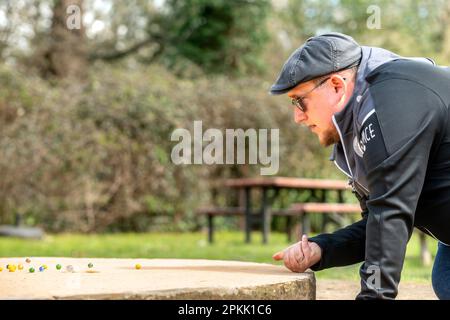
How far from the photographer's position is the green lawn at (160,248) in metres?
7.09

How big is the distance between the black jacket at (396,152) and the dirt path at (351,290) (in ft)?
6.19

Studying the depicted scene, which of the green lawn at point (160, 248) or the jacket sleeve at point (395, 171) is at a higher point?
the jacket sleeve at point (395, 171)

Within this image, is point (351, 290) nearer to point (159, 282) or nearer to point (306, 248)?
point (306, 248)

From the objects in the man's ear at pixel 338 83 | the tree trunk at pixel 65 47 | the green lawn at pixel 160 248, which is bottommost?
the green lawn at pixel 160 248

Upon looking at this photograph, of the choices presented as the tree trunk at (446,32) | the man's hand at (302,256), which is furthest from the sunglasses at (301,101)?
the tree trunk at (446,32)

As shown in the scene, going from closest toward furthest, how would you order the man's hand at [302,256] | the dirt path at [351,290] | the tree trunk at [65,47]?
the man's hand at [302,256] → the dirt path at [351,290] → the tree trunk at [65,47]

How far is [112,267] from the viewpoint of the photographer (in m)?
2.99

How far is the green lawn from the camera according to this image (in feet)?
23.3

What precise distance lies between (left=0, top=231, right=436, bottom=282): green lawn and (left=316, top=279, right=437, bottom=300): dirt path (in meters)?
0.67

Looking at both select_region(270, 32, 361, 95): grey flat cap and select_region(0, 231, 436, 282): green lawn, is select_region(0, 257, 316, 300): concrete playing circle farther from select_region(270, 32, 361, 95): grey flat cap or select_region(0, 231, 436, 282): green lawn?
select_region(0, 231, 436, 282): green lawn

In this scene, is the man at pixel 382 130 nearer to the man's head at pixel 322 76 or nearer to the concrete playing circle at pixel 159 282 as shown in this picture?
the man's head at pixel 322 76

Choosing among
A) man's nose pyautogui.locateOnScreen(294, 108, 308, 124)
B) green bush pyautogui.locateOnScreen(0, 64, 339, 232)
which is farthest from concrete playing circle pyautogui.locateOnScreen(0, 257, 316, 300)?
green bush pyautogui.locateOnScreen(0, 64, 339, 232)

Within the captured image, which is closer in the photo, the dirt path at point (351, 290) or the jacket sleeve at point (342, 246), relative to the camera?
the jacket sleeve at point (342, 246)

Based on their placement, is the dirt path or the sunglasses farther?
Answer: the dirt path
